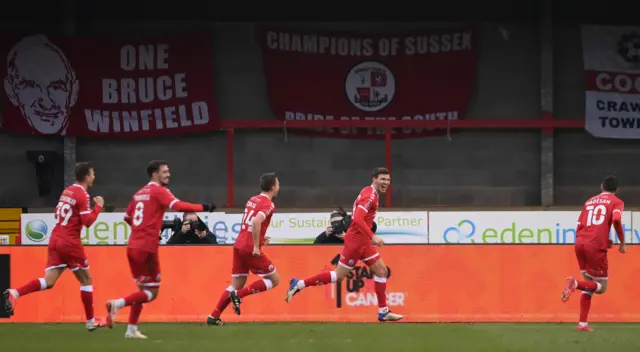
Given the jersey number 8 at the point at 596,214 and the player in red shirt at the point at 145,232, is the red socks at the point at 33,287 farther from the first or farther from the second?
the jersey number 8 at the point at 596,214

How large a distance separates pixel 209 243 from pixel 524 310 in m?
4.53

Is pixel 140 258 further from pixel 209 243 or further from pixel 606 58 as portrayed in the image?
pixel 606 58

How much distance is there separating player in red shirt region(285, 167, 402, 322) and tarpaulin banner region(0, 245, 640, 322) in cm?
113

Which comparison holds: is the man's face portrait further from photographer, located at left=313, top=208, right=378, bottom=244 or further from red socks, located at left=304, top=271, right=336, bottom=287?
red socks, located at left=304, top=271, right=336, bottom=287

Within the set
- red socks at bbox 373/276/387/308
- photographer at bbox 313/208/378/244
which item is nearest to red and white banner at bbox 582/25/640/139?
photographer at bbox 313/208/378/244

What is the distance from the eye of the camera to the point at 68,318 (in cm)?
1338

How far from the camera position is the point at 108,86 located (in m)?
22.1

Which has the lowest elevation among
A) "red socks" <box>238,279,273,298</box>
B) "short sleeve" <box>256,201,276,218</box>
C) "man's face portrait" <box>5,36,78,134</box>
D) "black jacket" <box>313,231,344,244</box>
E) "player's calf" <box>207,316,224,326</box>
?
"player's calf" <box>207,316,224,326</box>

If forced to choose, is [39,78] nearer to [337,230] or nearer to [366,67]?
[366,67]

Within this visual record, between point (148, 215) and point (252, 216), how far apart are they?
1518 millimetres

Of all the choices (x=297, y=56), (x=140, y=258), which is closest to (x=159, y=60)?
(x=297, y=56)

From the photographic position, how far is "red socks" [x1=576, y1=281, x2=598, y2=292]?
11766 mm

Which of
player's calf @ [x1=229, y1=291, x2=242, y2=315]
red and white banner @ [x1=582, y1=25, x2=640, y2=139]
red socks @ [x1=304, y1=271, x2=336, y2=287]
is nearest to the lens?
player's calf @ [x1=229, y1=291, x2=242, y2=315]

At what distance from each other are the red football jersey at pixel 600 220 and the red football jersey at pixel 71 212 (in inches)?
234
